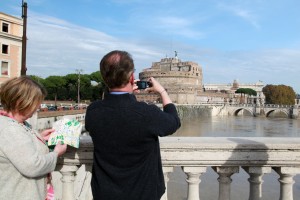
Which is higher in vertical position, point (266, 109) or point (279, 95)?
point (279, 95)

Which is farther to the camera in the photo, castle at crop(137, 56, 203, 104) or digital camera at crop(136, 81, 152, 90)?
castle at crop(137, 56, 203, 104)

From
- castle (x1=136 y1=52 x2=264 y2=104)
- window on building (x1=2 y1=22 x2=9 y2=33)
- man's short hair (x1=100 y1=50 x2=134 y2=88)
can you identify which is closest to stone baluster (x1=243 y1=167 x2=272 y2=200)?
man's short hair (x1=100 y1=50 x2=134 y2=88)

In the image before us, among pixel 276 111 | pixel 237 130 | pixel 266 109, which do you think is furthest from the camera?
pixel 276 111

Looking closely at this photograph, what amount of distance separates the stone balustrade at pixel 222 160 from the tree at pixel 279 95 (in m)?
111

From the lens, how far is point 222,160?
123 inches

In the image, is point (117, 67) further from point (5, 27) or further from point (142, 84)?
point (5, 27)

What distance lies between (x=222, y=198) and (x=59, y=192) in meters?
1.91

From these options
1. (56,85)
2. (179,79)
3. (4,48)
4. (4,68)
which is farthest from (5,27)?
(179,79)

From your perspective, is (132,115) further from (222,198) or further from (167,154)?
(222,198)

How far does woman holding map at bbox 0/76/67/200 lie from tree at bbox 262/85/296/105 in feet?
368

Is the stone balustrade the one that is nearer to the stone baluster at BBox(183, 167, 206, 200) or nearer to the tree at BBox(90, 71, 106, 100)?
the stone baluster at BBox(183, 167, 206, 200)

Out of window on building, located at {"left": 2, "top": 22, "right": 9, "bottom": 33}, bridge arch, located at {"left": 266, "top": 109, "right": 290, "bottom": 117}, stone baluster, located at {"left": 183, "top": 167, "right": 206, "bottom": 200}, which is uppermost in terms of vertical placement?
window on building, located at {"left": 2, "top": 22, "right": 9, "bottom": 33}

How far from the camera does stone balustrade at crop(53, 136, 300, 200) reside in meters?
3.07

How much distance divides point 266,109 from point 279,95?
56.5 feet
